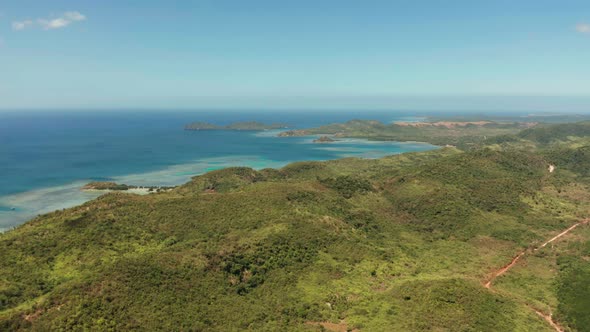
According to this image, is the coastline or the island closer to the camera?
the coastline

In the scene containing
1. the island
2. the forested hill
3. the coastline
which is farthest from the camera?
the island

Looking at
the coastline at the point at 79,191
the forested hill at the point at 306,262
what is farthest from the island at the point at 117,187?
the forested hill at the point at 306,262

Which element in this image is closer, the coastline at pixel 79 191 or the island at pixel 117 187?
the coastline at pixel 79 191

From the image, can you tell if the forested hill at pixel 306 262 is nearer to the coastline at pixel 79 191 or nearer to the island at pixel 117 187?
the coastline at pixel 79 191

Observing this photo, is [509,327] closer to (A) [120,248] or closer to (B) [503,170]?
(A) [120,248]

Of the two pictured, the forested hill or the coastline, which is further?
the coastline

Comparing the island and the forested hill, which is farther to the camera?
the island

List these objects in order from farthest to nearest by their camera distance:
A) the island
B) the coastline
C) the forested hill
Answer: the island < the coastline < the forested hill

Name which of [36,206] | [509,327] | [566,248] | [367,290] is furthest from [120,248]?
[566,248]

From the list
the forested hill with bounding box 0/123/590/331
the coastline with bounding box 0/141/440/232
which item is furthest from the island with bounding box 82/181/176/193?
the forested hill with bounding box 0/123/590/331

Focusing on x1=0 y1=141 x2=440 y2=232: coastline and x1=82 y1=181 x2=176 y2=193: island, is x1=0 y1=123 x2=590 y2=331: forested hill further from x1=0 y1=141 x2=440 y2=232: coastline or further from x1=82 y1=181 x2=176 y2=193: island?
x1=82 y1=181 x2=176 y2=193: island
